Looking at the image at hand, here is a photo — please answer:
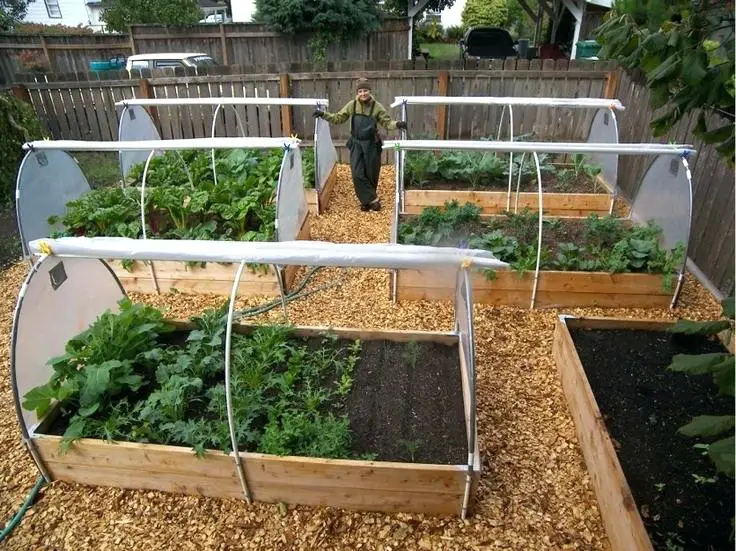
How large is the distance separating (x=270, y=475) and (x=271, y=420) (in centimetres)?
31

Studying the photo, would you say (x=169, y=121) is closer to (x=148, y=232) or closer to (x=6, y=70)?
(x=148, y=232)

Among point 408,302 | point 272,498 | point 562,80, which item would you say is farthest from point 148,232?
point 562,80

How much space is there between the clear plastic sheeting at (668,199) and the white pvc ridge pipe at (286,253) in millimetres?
2907

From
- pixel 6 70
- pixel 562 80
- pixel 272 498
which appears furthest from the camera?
pixel 6 70

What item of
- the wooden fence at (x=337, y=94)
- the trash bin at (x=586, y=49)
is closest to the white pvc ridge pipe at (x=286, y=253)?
the wooden fence at (x=337, y=94)

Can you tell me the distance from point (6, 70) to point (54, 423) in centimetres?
1556

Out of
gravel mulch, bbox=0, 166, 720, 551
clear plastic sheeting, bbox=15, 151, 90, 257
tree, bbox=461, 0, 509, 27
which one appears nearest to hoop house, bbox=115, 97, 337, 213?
clear plastic sheeting, bbox=15, 151, 90, 257

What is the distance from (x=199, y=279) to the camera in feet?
16.1

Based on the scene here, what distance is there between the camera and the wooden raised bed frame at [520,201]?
6223mm

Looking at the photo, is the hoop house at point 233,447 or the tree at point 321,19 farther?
the tree at point 321,19

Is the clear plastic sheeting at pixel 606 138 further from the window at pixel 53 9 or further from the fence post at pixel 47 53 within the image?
the window at pixel 53 9

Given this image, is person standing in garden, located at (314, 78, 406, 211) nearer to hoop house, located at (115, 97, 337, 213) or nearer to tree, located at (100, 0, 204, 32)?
hoop house, located at (115, 97, 337, 213)

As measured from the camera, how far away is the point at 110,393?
123 inches

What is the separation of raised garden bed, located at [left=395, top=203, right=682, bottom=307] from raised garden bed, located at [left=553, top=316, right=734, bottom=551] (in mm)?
773
